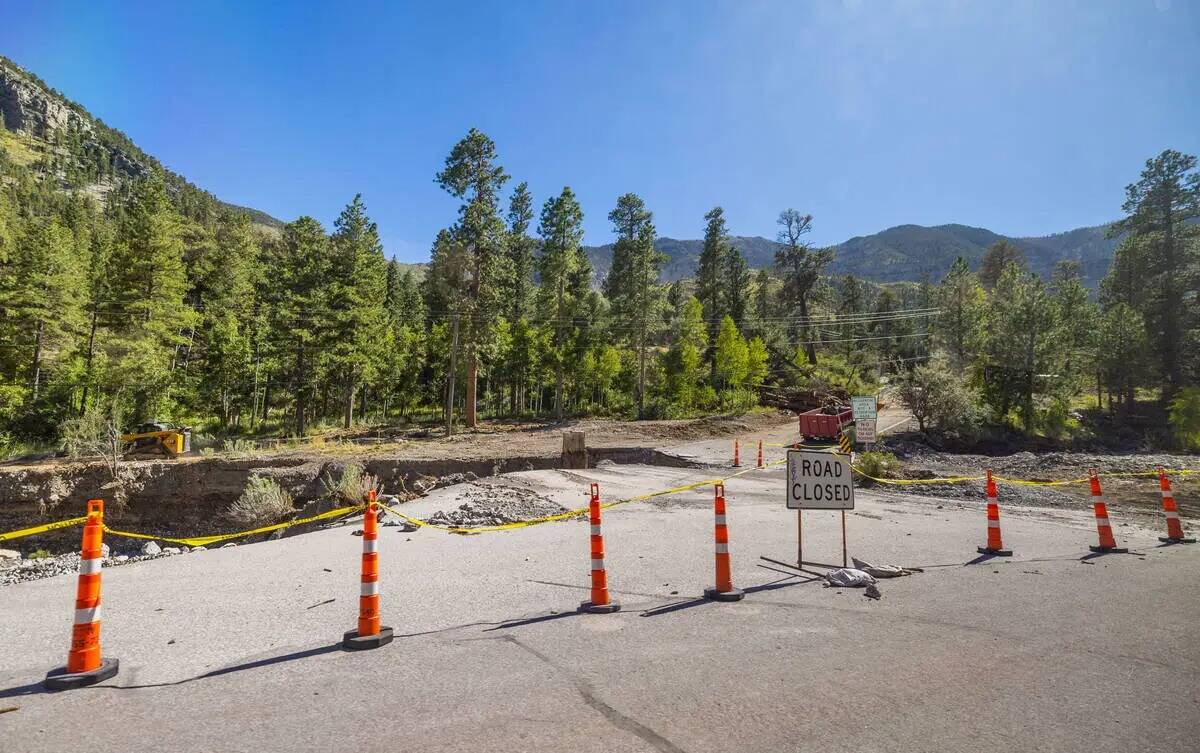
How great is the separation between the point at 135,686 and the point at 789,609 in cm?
537

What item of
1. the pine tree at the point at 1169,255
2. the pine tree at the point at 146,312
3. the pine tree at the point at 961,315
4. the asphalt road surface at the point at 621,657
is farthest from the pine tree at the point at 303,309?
the pine tree at the point at 1169,255

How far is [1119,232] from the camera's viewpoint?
41062 millimetres

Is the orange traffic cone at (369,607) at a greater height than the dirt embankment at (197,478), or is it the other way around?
the orange traffic cone at (369,607)

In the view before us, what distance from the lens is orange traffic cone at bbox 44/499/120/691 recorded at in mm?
3861

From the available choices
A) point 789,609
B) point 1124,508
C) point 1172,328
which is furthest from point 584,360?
point 1172,328

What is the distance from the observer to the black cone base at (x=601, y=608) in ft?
17.5

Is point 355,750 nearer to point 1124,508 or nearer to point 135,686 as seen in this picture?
point 135,686

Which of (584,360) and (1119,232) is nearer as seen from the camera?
(1119,232)

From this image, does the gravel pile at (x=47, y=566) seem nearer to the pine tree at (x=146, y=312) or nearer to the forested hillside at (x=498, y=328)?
the forested hillside at (x=498, y=328)

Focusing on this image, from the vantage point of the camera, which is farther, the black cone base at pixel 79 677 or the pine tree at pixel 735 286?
the pine tree at pixel 735 286

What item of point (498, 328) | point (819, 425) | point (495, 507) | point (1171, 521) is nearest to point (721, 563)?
point (495, 507)

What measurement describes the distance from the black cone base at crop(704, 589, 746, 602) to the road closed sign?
174 cm

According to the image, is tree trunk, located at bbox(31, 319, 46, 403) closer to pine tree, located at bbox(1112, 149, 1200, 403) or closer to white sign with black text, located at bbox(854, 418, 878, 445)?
white sign with black text, located at bbox(854, 418, 878, 445)

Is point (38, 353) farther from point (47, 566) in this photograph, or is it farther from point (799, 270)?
point (799, 270)
